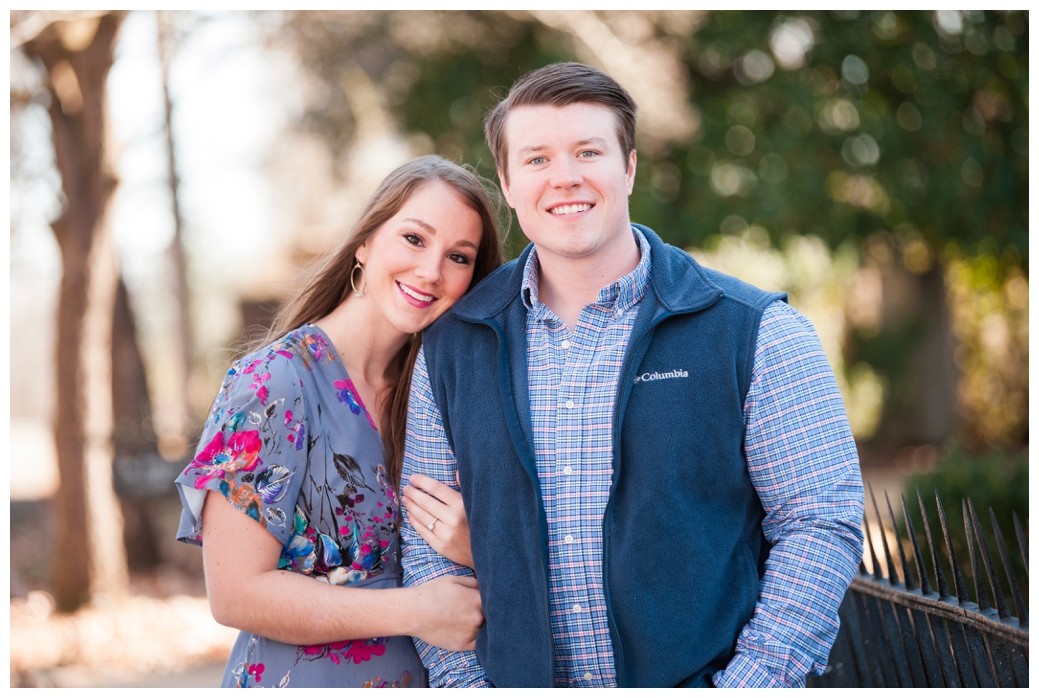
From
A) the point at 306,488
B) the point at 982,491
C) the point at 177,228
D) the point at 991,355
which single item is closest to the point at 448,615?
the point at 306,488

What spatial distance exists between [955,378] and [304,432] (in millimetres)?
14536

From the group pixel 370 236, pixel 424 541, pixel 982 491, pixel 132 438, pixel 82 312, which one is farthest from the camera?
pixel 132 438

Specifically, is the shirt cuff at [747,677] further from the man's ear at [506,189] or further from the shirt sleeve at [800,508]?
the man's ear at [506,189]

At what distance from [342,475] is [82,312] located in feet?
22.4

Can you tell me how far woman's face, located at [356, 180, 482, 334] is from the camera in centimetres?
294

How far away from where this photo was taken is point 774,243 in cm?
1127

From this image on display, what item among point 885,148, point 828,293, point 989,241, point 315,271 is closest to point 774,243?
point 885,148

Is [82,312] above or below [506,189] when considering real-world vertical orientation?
above

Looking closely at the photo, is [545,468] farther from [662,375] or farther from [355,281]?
[355,281]

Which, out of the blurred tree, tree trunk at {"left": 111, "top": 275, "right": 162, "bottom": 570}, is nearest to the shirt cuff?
the blurred tree

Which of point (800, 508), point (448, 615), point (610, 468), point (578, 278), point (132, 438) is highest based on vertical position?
Answer: point (132, 438)

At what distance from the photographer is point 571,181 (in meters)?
2.62

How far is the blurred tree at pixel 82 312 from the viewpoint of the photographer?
28.5ft

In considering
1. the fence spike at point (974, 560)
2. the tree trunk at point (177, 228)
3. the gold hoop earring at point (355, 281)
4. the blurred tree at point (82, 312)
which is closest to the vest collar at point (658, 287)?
the gold hoop earring at point (355, 281)
